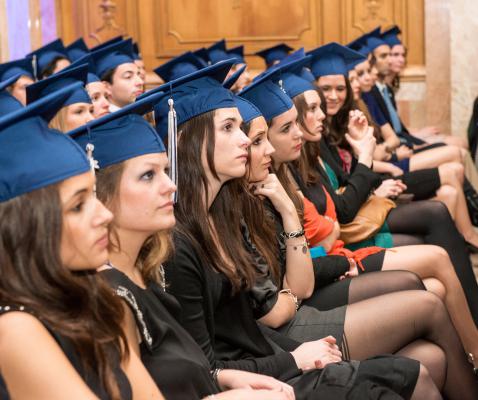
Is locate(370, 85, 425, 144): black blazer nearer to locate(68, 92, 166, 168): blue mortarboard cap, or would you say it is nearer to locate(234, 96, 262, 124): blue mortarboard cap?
locate(234, 96, 262, 124): blue mortarboard cap

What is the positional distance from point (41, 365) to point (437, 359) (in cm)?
180

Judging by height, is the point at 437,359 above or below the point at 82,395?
below

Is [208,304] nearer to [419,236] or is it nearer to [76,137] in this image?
[76,137]

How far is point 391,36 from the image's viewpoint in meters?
7.98

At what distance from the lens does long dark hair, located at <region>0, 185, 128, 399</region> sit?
1.68 m

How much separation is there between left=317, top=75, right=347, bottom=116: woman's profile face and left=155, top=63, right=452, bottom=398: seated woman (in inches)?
93.4

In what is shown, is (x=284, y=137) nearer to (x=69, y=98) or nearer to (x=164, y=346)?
(x=69, y=98)

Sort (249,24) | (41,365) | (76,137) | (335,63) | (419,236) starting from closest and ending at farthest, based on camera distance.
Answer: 1. (41,365)
2. (76,137)
3. (419,236)
4. (335,63)
5. (249,24)

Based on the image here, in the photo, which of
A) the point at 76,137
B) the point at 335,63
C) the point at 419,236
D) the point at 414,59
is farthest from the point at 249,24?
the point at 76,137

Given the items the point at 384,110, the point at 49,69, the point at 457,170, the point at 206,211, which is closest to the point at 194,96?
the point at 206,211

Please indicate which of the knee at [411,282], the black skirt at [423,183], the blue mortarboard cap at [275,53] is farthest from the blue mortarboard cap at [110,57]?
the knee at [411,282]

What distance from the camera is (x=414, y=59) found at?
8555mm

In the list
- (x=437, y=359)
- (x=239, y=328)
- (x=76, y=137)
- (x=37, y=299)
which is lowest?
(x=437, y=359)

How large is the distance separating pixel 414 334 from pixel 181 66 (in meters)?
2.89
